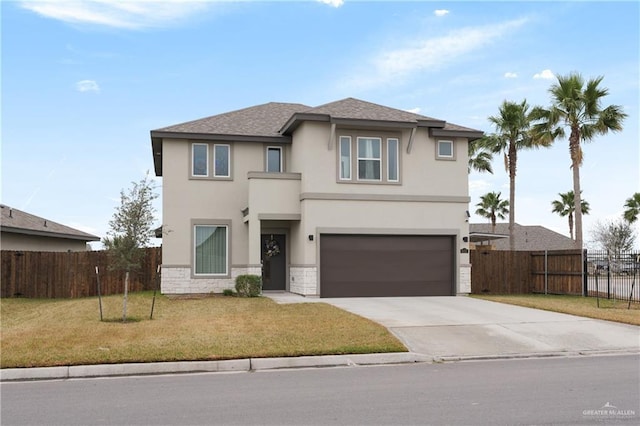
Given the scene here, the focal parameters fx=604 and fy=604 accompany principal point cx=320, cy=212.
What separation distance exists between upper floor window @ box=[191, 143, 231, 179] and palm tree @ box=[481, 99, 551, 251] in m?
17.0

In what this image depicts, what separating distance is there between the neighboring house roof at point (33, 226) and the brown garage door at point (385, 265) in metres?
14.1

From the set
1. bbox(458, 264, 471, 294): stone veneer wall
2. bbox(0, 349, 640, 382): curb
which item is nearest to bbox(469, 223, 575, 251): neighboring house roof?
bbox(458, 264, 471, 294): stone veneer wall

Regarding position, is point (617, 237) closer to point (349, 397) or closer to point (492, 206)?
point (492, 206)

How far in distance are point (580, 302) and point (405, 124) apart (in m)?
8.51

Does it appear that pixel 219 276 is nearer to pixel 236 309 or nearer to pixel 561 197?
pixel 236 309

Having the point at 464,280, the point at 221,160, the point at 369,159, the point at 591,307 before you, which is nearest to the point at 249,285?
the point at 221,160

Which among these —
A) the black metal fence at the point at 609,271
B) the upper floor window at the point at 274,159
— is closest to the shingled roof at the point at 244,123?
the upper floor window at the point at 274,159

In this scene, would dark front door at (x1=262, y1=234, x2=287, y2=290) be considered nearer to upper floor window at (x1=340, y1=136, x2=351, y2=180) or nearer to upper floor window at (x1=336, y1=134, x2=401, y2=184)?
upper floor window at (x1=340, y1=136, x2=351, y2=180)

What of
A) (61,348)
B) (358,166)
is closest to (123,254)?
(61,348)

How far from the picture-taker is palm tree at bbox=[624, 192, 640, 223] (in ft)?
171

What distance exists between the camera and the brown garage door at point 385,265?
846 inches

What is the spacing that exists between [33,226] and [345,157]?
15959 mm

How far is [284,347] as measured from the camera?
1120cm

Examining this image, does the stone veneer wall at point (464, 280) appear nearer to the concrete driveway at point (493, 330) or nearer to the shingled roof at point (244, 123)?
the concrete driveway at point (493, 330)
